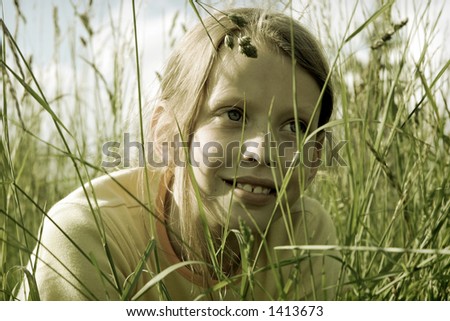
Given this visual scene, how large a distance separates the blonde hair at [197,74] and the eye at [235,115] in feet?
0.30

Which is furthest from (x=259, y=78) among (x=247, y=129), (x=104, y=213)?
(x=104, y=213)

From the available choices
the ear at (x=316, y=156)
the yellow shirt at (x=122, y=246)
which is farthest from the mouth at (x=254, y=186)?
the ear at (x=316, y=156)

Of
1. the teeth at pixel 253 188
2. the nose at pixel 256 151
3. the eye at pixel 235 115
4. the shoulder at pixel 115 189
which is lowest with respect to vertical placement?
the shoulder at pixel 115 189

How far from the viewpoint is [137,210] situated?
4.57 feet

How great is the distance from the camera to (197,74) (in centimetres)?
134

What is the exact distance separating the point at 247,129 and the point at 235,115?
72mm

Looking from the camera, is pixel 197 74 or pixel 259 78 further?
pixel 197 74

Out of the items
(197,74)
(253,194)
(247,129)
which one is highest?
(197,74)

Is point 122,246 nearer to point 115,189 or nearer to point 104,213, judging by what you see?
point 104,213

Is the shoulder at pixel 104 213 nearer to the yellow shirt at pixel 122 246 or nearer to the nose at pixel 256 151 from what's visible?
the yellow shirt at pixel 122 246

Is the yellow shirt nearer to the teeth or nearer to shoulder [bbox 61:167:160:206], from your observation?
shoulder [bbox 61:167:160:206]

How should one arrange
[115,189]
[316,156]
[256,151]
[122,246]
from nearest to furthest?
1. [256,151]
2. [122,246]
3. [115,189]
4. [316,156]

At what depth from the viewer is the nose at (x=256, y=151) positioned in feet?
3.83
